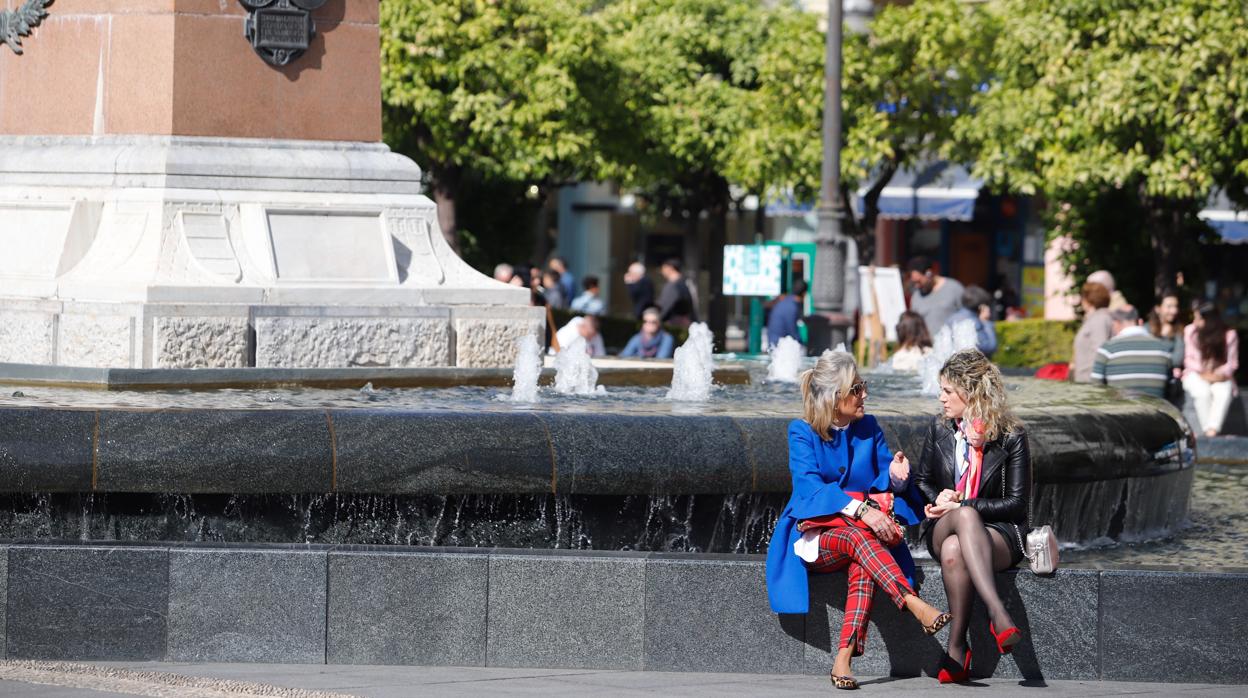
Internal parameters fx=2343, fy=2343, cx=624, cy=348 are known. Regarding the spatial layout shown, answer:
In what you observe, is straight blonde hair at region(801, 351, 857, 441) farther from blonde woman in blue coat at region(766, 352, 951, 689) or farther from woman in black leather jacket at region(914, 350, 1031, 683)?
woman in black leather jacket at region(914, 350, 1031, 683)

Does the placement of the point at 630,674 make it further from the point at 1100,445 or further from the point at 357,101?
the point at 357,101

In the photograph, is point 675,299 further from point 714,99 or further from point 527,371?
point 527,371

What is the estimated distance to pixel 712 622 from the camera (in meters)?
8.52

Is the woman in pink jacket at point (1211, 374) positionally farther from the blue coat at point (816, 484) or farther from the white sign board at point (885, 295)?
the blue coat at point (816, 484)

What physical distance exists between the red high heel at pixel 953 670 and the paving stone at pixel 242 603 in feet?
7.37

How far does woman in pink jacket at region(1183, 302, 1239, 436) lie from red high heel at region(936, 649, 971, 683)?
36.7 ft

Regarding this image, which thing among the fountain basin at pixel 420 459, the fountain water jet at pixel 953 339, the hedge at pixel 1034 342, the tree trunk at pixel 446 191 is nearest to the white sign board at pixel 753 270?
the fountain water jet at pixel 953 339

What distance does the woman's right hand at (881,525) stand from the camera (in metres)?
8.21

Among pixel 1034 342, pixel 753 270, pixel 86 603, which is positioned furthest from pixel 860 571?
pixel 1034 342

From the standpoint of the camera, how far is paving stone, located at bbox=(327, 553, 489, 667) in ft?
27.9

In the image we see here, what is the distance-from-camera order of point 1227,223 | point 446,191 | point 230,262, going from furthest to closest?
point 1227,223, point 446,191, point 230,262

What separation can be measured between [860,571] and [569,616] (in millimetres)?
1079

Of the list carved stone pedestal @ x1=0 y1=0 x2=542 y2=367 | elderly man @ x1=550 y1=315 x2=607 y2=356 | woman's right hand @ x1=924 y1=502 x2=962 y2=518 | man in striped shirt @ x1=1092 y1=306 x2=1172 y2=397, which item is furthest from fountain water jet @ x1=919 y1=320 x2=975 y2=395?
woman's right hand @ x1=924 y1=502 x2=962 y2=518

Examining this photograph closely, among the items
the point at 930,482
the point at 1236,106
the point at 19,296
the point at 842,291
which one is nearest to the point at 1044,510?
the point at 930,482
